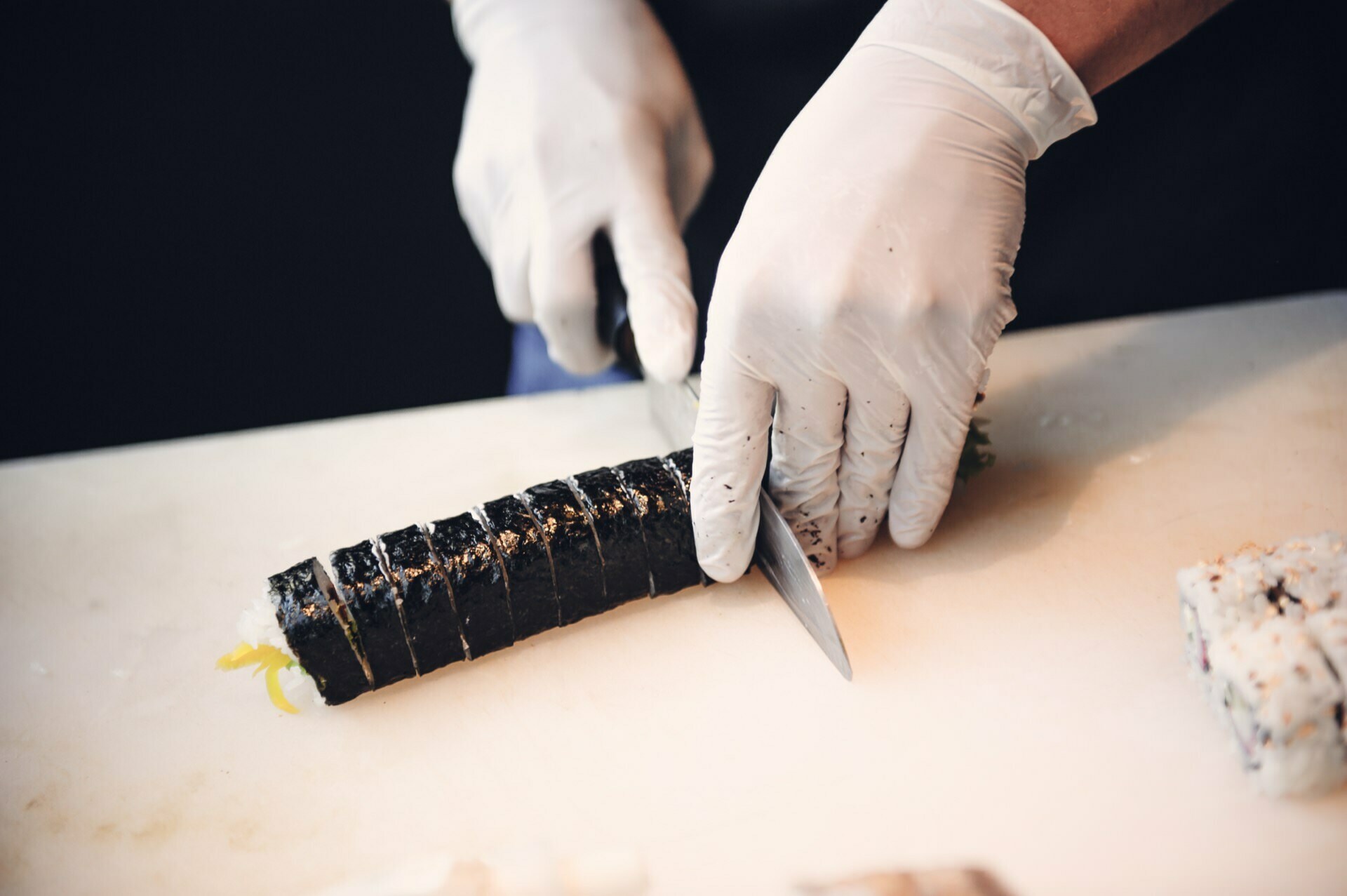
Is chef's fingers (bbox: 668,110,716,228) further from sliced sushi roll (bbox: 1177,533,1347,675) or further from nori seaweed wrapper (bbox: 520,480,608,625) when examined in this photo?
→ sliced sushi roll (bbox: 1177,533,1347,675)

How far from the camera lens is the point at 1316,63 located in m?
2.34

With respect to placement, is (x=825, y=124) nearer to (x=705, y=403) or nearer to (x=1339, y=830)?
(x=705, y=403)

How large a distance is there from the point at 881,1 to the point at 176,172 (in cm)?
264

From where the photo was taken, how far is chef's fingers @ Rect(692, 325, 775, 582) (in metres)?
1.69

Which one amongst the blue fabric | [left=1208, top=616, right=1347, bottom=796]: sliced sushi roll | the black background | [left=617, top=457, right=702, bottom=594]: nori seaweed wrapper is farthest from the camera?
the blue fabric

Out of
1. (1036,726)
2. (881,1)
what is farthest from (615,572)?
(881,1)

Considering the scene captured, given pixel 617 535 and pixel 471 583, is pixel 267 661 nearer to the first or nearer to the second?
pixel 471 583

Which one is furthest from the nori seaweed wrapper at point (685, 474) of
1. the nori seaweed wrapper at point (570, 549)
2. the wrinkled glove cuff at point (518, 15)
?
the wrinkled glove cuff at point (518, 15)

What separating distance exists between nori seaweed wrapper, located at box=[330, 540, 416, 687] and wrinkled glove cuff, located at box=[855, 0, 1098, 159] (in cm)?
151

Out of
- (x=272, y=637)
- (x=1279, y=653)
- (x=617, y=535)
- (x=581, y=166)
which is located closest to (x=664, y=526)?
(x=617, y=535)

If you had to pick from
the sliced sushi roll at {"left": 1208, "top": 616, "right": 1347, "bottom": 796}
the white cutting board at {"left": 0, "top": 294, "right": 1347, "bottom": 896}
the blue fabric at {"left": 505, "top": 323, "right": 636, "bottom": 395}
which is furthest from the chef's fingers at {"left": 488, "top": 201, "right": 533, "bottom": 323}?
the sliced sushi roll at {"left": 1208, "top": 616, "right": 1347, "bottom": 796}

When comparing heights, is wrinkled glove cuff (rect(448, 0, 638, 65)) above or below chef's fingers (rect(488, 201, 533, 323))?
above

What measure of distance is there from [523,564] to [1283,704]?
4.38 feet

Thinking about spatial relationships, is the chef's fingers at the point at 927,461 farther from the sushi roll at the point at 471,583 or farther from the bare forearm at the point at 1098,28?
the bare forearm at the point at 1098,28
